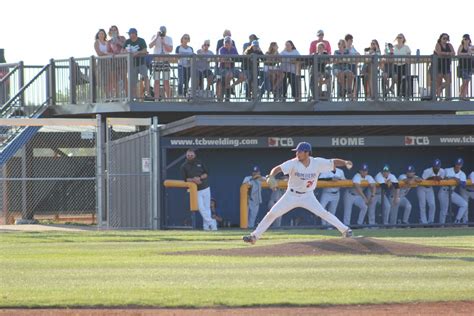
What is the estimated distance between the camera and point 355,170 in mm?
32531

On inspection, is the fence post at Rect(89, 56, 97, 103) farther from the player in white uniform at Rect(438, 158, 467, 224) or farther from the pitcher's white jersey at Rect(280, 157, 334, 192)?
the pitcher's white jersey at Rect(280, 157, 334, 192)

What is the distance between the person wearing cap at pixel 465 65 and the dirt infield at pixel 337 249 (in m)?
11.4

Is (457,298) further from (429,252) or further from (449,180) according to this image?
(449,180)

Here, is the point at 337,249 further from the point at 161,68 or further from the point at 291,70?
the point at 291,70

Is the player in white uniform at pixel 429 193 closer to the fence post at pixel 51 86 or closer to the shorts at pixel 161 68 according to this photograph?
the shorts at pixel 161 68

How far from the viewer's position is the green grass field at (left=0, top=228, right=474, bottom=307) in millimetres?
13164

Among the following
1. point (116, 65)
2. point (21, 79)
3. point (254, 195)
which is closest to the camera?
point (116, 65)

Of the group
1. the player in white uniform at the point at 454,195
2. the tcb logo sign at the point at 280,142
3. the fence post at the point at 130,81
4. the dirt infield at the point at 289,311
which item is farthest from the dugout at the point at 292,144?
the dirt infield at the point at 289,311

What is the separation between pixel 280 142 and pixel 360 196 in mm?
2464

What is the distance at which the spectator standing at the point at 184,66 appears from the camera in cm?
2848

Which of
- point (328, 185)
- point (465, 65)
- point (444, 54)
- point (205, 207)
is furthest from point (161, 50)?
point (465, 65)

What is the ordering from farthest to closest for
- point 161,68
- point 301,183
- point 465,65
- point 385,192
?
point 385,192 → point 465,65 → point 161,68 → point 301,183

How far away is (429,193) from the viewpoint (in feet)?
101

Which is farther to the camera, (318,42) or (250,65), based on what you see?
(318,42)
